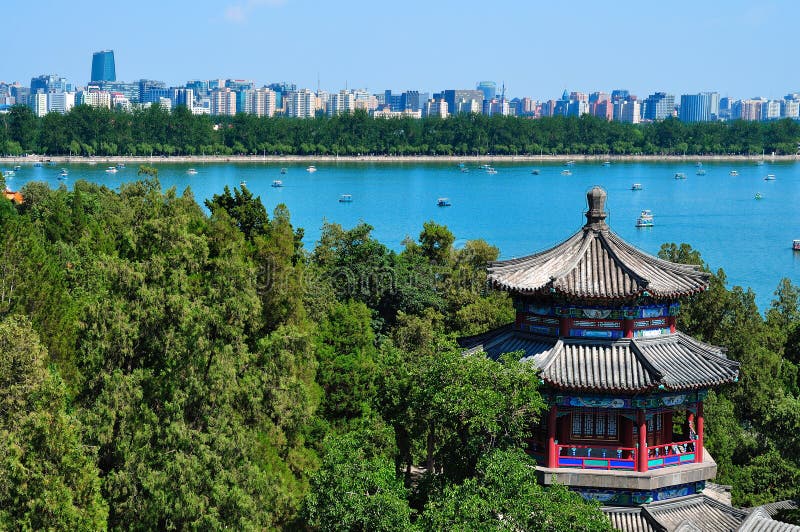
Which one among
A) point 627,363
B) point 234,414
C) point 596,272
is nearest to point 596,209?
point 596,272

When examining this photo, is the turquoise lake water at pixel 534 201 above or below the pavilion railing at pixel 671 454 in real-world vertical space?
below

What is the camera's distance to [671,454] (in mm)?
15336

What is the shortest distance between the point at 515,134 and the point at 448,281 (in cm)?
14049

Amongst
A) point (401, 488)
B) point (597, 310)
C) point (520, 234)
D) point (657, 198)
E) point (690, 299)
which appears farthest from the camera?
point (657, 198)

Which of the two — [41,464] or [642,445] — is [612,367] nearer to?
[642,445]

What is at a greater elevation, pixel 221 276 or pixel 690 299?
pixel 221 276

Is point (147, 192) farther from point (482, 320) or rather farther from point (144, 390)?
point (144, 390)

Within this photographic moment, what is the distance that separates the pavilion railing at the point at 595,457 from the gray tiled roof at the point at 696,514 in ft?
2.23

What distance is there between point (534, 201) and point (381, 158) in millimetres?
59588

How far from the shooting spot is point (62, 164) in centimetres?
14362

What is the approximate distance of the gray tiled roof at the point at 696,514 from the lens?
14.8m

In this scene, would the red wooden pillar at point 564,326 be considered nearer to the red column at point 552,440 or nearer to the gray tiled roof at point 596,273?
the gray tiled roof at point 596,273

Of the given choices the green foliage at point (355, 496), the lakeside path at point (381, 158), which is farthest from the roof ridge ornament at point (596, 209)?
the lakeside path at point (381, 158)

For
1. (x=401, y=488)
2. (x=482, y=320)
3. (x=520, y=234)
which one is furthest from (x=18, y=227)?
(x=520, y=234)
